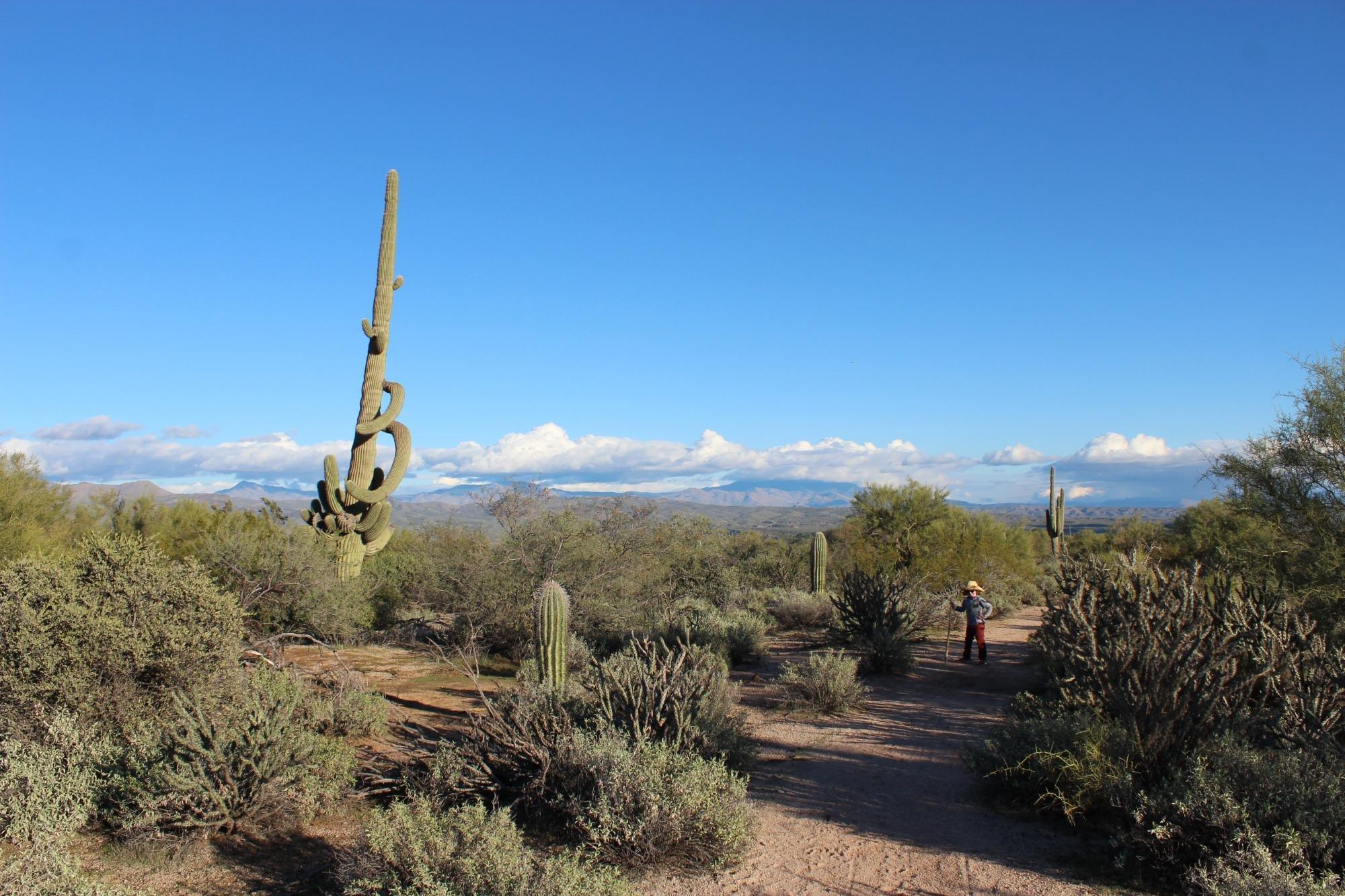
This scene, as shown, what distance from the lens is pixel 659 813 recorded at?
5.60 metres

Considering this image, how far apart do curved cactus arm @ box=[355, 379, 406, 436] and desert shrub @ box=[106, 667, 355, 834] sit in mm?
8297

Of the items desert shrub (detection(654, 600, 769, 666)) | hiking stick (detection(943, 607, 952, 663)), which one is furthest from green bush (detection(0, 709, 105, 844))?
hiking stick (detection(943, 607, 952, 663))

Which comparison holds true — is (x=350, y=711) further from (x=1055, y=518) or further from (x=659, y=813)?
(x=1055, y=518)

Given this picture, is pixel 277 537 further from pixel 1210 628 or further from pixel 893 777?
pixel 1210 628

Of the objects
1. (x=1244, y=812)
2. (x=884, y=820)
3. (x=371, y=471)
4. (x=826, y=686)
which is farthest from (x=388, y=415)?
(x=1244, y=812)

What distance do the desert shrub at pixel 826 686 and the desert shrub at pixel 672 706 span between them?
9.29 ft

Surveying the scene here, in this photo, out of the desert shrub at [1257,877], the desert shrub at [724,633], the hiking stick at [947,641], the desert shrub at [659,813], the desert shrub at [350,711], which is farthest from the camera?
the hiking stick at [947,641]

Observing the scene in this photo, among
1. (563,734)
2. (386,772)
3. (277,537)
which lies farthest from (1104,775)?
(277,537)

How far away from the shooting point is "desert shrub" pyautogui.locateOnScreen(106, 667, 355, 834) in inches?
233

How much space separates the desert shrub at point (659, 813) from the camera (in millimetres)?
5555

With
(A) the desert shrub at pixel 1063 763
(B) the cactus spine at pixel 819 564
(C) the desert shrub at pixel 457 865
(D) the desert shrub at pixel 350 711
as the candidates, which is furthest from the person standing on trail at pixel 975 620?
(C) the desert shrub at pixel 457 865

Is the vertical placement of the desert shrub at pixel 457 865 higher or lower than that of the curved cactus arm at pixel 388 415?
lower

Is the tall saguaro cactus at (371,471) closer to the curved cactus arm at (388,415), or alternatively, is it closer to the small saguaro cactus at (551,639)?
the curved cactus arm at (388,415)

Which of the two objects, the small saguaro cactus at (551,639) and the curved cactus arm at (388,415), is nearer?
the small saguaro cactus at (551,639)
